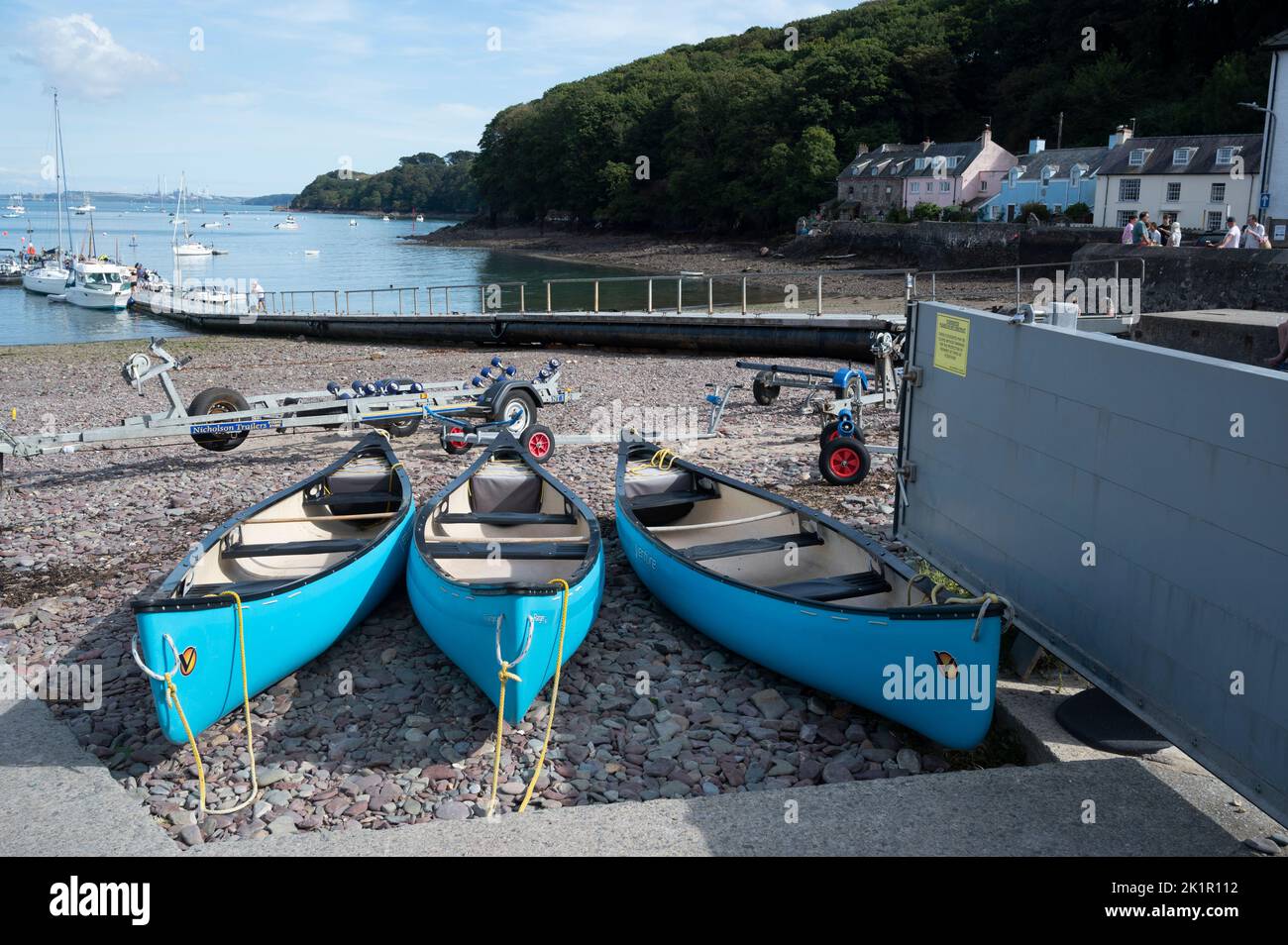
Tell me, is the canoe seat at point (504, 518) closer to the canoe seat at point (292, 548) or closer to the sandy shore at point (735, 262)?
the canoe seat at point (292, 548)

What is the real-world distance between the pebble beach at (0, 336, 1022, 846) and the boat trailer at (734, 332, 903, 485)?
32 cm

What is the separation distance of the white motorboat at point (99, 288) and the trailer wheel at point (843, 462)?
171 feet

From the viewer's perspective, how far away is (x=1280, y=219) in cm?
3806

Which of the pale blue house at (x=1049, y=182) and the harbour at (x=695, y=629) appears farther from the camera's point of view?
the pale blue house at (x=1049, y=182)

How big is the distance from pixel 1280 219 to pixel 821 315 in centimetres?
2368

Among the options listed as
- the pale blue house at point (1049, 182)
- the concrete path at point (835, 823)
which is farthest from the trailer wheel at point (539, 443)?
the pale blue house at point (1049, 182)

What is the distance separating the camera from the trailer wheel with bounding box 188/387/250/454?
12.7 m

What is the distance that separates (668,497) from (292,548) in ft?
11.5

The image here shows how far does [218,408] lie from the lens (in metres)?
13.0

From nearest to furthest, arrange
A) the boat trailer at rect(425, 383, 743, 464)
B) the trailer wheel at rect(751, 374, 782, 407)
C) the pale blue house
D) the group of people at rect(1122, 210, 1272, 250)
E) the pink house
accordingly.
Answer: the boat trailer at rect(425, 383, 743, 464), the trailer wheel at rect(751, 374, 782, 407), the group of people at rect(1122, 210, 1272, 250), the pale blue house, the pink house

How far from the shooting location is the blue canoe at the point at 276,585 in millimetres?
6164

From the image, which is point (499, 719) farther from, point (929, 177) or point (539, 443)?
point (929, 177)

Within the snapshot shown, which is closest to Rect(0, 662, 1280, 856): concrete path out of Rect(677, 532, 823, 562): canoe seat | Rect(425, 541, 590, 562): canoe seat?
Rect(677, 532, 823, 562): canoe seat

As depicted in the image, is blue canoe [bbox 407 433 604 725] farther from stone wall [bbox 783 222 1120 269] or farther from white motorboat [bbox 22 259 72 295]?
white motorboat [bbox 22 259 72 295]
